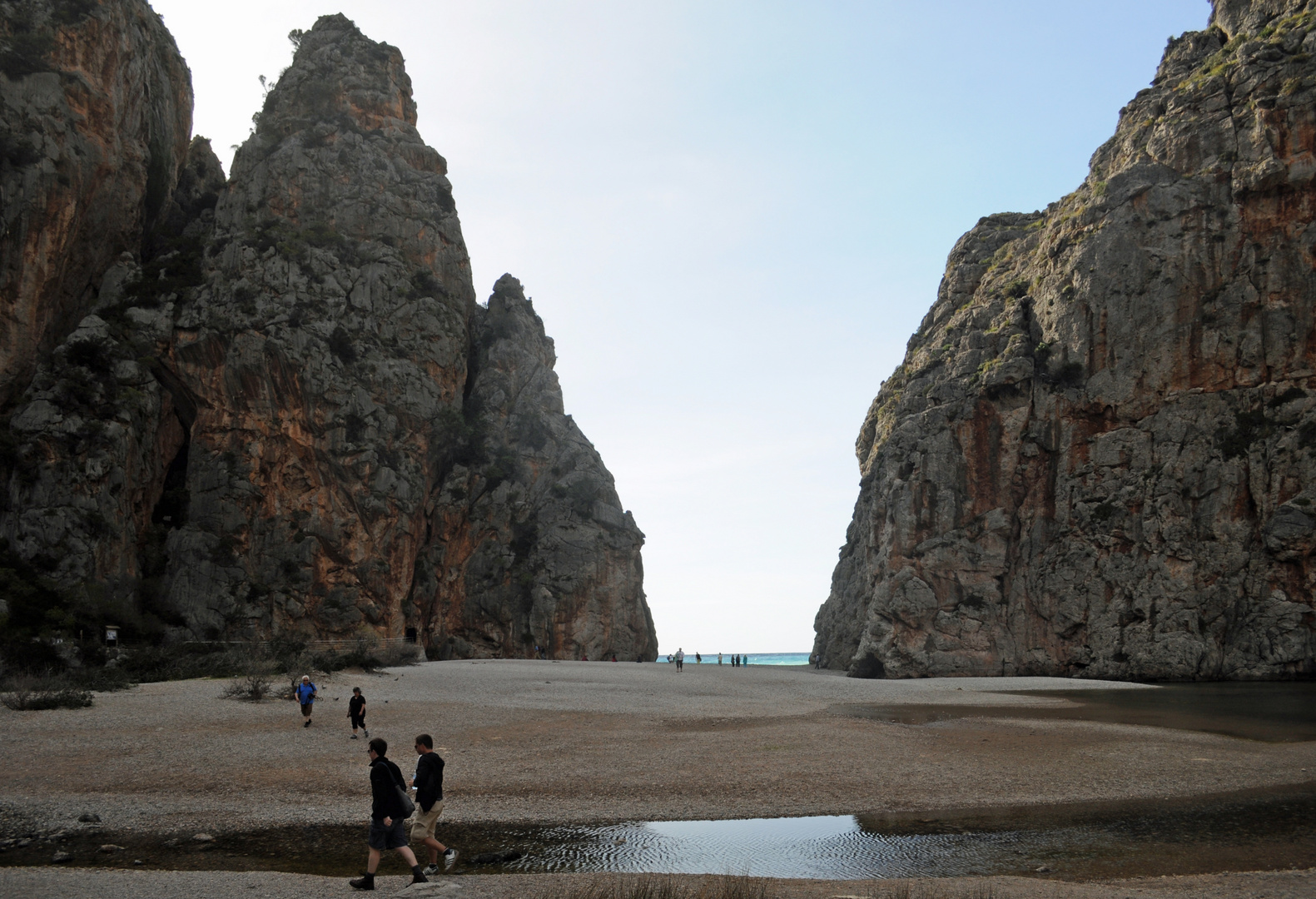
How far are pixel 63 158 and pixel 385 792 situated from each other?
2208 inches

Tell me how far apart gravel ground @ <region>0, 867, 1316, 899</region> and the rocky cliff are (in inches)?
1606

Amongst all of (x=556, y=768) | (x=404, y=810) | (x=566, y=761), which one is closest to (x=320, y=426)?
(x=566, y=761)

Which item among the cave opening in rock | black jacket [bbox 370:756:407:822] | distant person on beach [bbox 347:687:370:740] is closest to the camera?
black jacket [bbox 370:756:407:822]

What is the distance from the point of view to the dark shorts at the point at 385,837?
969 centimetres

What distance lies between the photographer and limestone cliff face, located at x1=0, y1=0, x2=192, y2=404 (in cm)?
4688

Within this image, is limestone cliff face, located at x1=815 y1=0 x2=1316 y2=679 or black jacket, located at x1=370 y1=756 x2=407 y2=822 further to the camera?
limestone cliff face, located at x1=815 y1=0 x2=1316 y2=679

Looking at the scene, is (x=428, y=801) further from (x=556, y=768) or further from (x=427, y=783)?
(x=556, y=768)

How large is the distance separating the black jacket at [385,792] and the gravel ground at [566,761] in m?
4.13

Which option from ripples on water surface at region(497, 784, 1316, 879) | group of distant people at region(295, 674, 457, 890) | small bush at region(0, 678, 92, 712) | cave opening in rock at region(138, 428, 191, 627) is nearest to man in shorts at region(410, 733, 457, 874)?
group of distant people at region(295, 674, 457, 890)

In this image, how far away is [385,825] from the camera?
31.9 feet

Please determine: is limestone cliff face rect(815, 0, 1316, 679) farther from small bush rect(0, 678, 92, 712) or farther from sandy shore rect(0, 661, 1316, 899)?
small bush rect(0, 678, 92, 712)

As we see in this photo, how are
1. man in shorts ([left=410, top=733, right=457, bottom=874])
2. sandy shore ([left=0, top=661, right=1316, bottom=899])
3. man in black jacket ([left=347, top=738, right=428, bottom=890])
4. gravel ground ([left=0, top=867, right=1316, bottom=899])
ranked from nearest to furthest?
1. gravel ground ([left=0, top=867, right=1316, bottom=899])
2. man in black jacket ([left=347, top=738, right=428, bottom=890])
3. sandy shore ([left=0, top=661, right=1316, bottom=899])
4. man in shorts ([left=410, top=733, right=457, bottom=874])

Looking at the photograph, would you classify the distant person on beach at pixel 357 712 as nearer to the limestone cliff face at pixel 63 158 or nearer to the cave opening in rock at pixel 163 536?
the cave opening in rock at pixel 163 536

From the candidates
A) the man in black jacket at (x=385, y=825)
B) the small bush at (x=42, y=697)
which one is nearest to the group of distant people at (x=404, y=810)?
the man in black jacket at (x=385, y=825)
